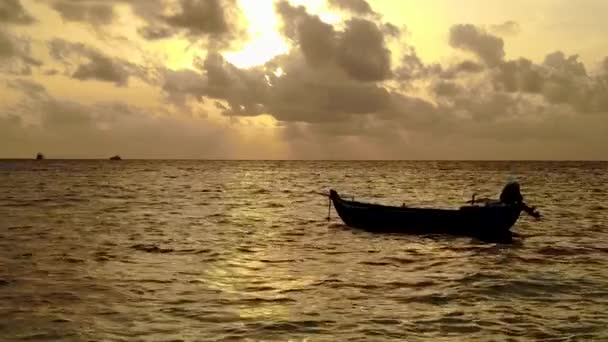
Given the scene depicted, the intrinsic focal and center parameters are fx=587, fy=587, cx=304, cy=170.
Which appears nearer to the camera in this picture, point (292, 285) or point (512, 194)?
point (292, 285)

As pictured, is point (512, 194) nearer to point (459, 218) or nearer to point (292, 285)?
point (459, 218)

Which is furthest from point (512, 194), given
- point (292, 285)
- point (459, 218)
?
point (292, 285)

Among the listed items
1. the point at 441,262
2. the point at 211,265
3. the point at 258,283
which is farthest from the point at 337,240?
the point at 258,283

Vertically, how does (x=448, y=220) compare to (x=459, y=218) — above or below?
below

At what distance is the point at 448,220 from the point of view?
2572 cm

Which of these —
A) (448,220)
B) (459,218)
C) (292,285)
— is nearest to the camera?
(292,285)

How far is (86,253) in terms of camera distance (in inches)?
799

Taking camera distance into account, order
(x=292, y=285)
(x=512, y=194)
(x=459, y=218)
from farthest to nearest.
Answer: (x=459, y=218) < (x=512, y=194) < (x=292, y=285)

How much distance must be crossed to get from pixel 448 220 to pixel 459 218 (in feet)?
1.63

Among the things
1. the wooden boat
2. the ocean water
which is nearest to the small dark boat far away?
the wooden boat

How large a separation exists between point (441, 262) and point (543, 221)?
18.0 meters

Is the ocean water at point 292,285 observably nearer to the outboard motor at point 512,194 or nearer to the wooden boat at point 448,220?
the wooden boat at point 448,220

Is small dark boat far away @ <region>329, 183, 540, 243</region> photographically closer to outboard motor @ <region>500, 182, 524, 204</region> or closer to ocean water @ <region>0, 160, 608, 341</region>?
outboard motor @ <region>500, 182, 524, 204</region>

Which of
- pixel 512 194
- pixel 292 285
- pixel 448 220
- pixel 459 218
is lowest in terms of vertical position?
pixel 292 285
